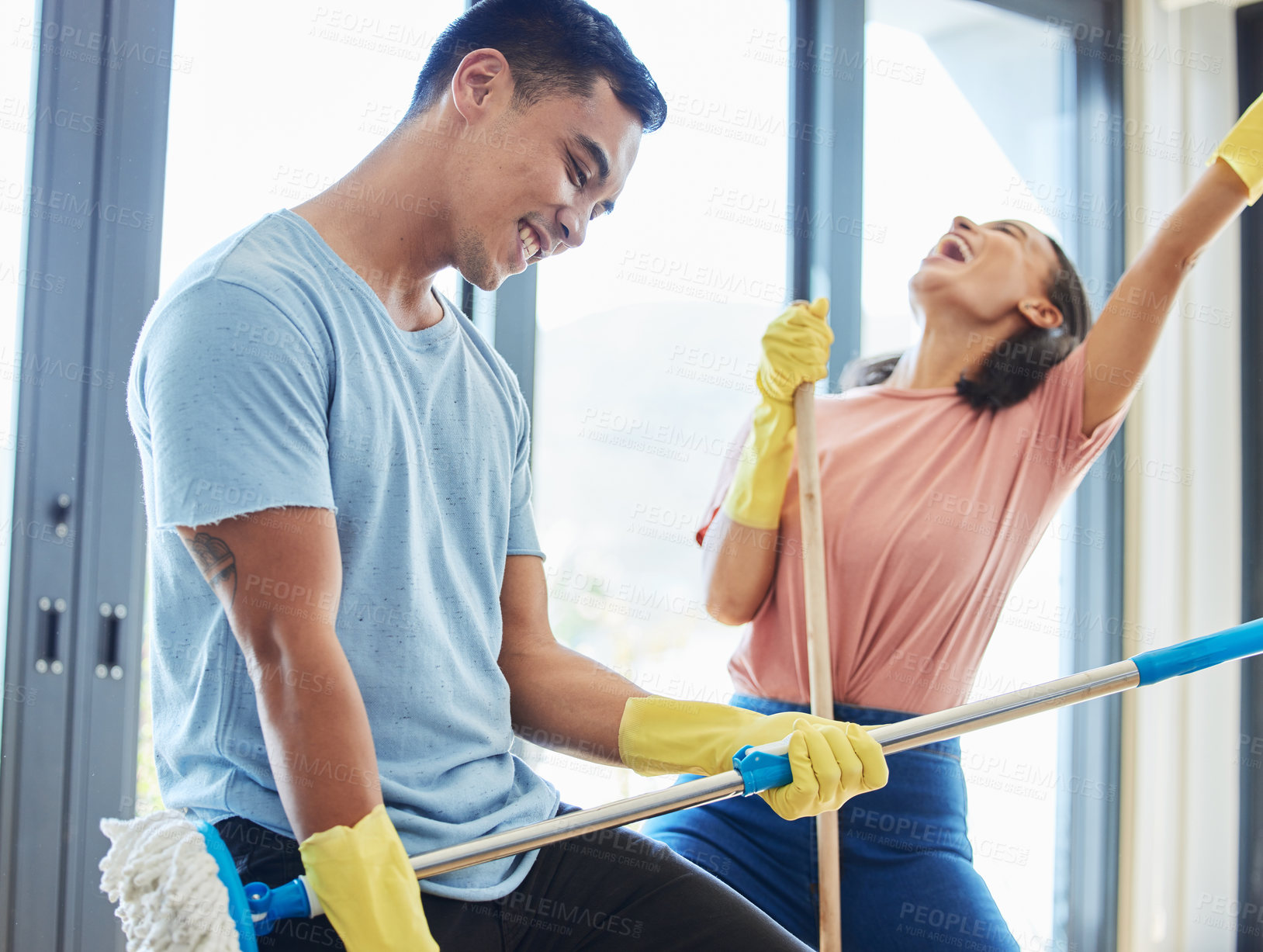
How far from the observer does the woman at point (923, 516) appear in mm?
1364

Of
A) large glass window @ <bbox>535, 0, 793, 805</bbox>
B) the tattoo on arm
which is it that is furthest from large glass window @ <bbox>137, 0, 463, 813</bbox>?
the tattoo on arm

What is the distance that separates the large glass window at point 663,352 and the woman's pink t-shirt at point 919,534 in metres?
0.31

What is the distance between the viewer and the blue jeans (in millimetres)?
1318

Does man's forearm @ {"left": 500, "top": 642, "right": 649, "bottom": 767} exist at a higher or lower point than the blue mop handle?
lower

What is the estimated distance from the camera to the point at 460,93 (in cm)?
102

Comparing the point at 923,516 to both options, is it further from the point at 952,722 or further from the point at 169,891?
the point at 169,891

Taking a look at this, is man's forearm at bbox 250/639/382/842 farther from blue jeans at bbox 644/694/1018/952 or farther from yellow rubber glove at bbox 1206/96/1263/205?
yellow rubber glove at bbox 1206/96/1263/205

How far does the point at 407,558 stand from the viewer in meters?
0.90

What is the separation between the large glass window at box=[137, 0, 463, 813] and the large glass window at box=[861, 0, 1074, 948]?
3.09 feet

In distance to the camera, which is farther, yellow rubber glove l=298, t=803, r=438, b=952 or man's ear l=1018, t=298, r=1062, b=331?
man's ear l=1018, t=298, r=1062, b=331

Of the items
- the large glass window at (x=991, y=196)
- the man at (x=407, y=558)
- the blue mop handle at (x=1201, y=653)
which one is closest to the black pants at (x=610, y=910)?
the man at (x=407, y=558)

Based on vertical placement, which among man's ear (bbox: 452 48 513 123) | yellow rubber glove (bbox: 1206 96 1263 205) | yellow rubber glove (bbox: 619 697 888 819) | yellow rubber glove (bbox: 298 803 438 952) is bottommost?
yellow rubber glove (bbox: 298 803 438 952)

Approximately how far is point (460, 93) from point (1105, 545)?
1.89 metres

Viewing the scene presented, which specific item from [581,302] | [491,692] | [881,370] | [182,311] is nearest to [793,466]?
[881,370]
